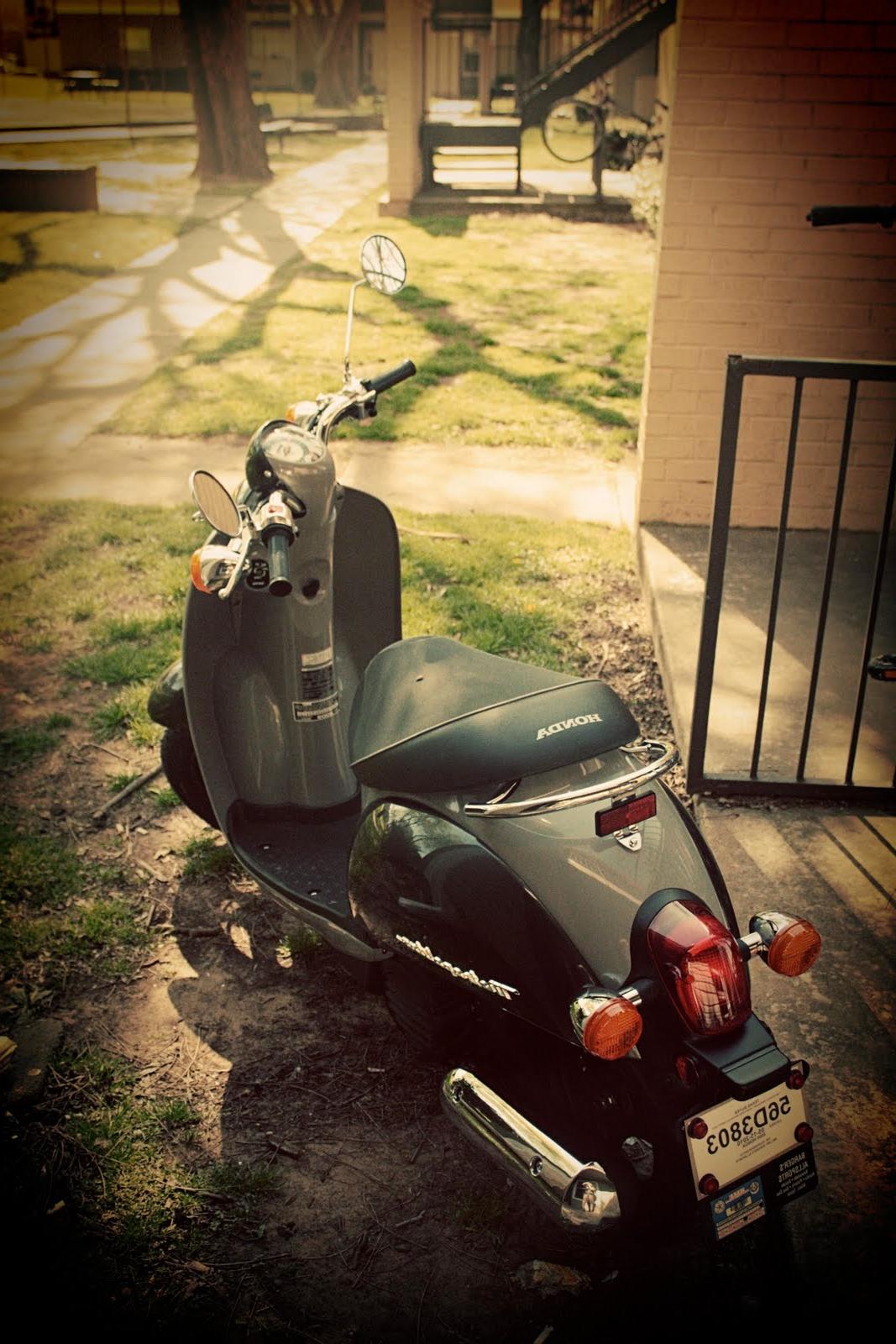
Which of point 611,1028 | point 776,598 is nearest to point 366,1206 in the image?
point 611,1028

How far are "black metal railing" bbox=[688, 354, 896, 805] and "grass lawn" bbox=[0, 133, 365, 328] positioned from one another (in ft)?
17.8

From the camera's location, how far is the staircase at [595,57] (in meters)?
13.8

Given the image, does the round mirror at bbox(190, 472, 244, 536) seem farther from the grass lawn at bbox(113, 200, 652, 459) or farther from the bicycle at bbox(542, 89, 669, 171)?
the bicycle at bbox(542, 89, 669, 171)

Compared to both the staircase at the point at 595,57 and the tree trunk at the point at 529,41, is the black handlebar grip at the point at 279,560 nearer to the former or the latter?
the staircase at the point at 595,57

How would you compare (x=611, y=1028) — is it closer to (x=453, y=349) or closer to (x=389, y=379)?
(x=389, y=379)

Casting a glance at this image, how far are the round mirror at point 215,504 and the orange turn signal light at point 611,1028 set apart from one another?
4.12ft

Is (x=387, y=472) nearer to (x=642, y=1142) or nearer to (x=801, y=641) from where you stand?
(x=801, y=641)

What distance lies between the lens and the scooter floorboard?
2668 millimetres

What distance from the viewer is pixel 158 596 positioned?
16.0 feet

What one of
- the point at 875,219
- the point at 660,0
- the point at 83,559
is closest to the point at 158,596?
the point at 83,559

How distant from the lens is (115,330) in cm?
897

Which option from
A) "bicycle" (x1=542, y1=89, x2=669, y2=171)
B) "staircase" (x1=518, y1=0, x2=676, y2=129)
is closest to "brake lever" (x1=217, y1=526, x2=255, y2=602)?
"bicycle" (x1=542, y1=89, x2=669, y2=171)

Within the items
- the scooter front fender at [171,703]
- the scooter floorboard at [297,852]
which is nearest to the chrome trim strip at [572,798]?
the scooter floorboard at [297,852]

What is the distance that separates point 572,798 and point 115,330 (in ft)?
27.0
